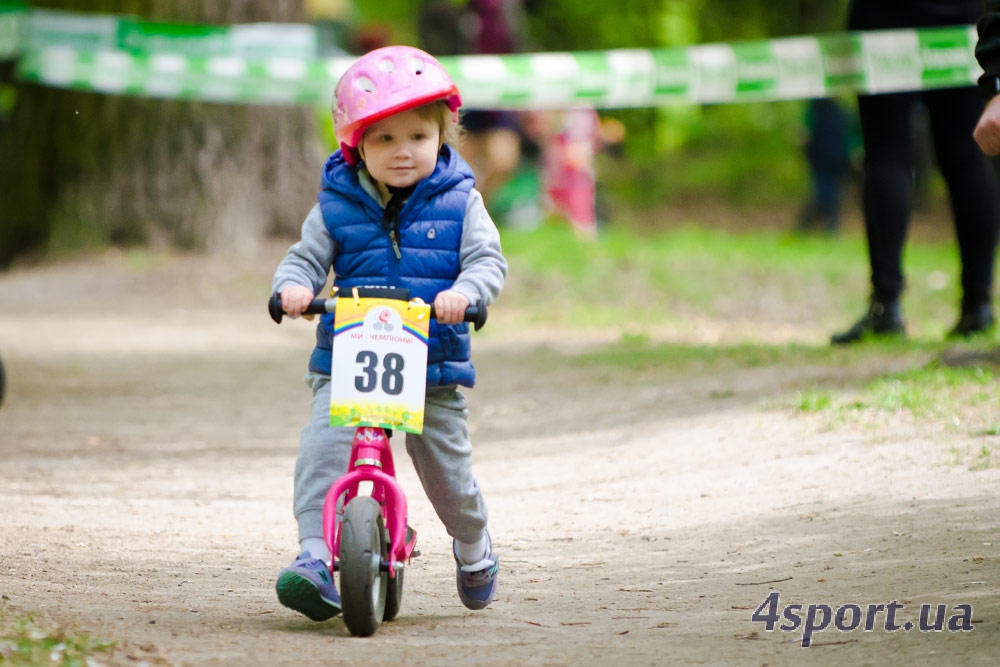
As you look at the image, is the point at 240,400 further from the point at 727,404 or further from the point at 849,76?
the point at 849,76

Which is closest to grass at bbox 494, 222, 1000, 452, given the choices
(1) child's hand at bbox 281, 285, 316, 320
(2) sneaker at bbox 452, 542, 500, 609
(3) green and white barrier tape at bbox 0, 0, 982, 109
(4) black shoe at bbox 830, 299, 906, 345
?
(4) black shoe at bbox 830, 299, 906, 345

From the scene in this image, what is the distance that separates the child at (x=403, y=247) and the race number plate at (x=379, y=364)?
0.12 metres

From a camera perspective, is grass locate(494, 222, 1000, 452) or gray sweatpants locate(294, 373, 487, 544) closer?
gray sweatpants locate(294, 373, 487, 544)

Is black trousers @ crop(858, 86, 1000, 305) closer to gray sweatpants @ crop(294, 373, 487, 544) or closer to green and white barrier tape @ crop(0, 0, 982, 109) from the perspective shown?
green and white barrier tape @ crop(0, 0, 982, 109)

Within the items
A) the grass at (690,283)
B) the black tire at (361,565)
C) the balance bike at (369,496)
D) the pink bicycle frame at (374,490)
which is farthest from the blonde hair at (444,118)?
the grass at (690,283)

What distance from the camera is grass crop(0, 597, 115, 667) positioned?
10.0 ft

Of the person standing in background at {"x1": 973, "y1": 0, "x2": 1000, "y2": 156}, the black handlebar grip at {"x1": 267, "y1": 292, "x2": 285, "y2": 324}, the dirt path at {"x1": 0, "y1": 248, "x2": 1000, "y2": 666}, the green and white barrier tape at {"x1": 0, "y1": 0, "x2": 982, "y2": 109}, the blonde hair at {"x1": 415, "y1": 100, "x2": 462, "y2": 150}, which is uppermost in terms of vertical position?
the green and white barrier tape at {"x1": 0, "y1": 0, "x2": 982, "y2": 109}

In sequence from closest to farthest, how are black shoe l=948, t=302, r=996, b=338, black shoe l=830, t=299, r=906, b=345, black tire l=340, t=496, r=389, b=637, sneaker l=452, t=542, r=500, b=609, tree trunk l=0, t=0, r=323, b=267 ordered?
black tire l=340, t=496, r=389, b=637
sneaker l=452, t=542, r=500, b=609
black shoe l=948, t=302, r=996, b=338
black shoe l=830, t=299, r=906, b=345
tree trunk l=0, t=0, r=323, b=267

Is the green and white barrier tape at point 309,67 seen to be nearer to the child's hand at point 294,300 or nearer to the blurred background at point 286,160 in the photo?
the blurred background at point 286,160

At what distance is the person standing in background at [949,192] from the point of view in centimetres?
753

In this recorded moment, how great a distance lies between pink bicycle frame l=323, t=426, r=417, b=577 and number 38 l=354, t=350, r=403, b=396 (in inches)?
4.8

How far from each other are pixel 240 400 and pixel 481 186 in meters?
7.38

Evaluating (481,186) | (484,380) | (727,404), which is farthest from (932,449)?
(481,186)

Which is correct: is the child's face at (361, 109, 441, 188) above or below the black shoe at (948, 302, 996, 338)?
above
